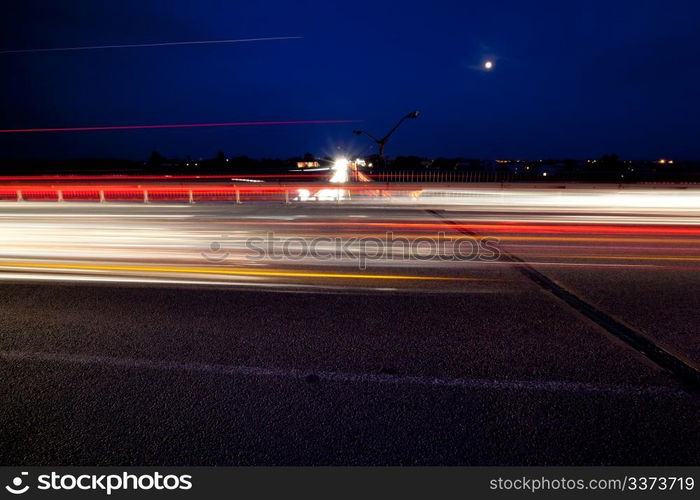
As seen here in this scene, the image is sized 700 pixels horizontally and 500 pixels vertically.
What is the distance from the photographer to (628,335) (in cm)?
434

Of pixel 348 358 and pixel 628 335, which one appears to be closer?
pixel 348 358

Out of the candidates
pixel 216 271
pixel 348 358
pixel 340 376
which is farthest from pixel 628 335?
pixel 216 271

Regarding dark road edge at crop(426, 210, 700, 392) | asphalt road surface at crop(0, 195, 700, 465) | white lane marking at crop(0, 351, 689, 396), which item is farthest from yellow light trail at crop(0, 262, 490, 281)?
white lane marking at crop(0, 351, 689, 396)

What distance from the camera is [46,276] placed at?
6.79 m

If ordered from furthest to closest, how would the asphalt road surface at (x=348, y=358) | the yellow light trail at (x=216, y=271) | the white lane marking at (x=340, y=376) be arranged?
the yellow light trail at (x=216, y=271), the white lane marking at (x=340, y=376), the asphalt road surface at (x=348, y=358)

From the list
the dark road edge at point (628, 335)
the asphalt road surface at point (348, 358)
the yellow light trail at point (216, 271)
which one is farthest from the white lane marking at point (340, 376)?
the yellow light trail at point (216, 271)

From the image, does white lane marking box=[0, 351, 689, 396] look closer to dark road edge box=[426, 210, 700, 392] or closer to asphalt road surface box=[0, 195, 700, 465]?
asphalt road surface box=[0, 195, 700, 465]

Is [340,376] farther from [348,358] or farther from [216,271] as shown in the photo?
[216,271]

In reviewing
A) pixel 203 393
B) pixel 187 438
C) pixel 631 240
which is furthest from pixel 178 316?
pixel 631 240

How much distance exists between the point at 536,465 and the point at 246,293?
175 inches

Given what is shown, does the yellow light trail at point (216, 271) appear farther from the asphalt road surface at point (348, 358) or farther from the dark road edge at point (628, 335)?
the dark road edge at point (628, 335)

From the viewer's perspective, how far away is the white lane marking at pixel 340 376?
3268 millimetres

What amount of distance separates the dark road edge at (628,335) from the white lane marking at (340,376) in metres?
0.38

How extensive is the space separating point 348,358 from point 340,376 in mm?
345
